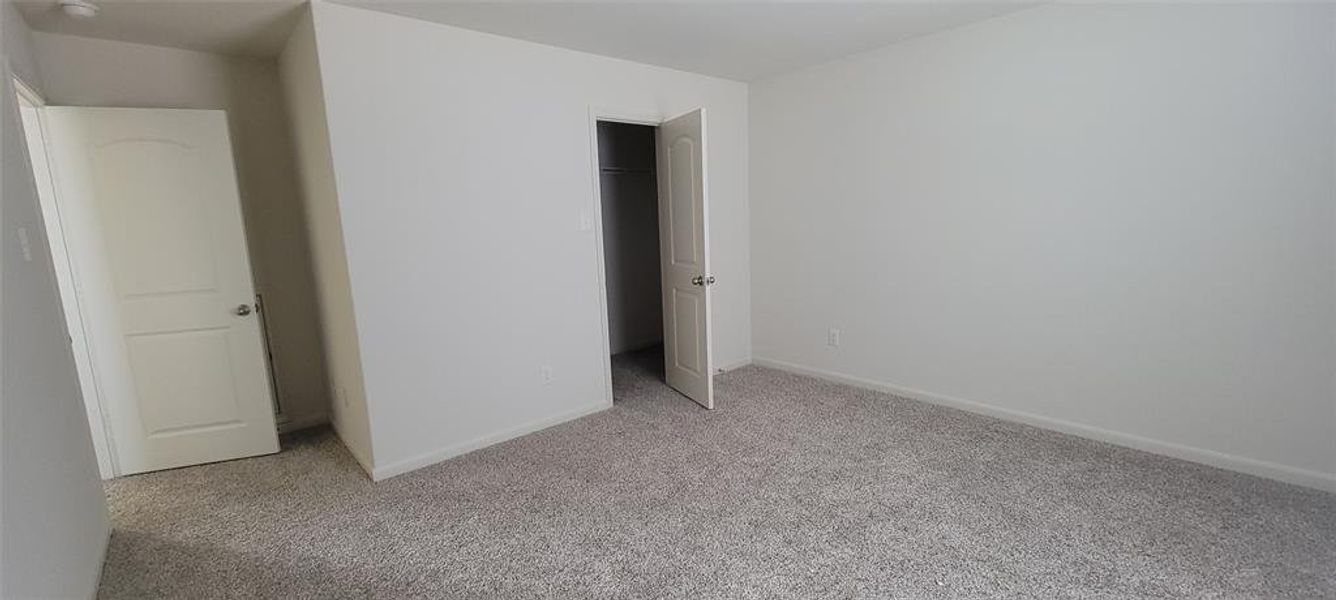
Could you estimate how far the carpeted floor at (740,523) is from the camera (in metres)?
1.84

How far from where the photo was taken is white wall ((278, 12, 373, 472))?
2488 mm

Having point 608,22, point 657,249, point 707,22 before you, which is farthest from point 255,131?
Answer: point 657,249

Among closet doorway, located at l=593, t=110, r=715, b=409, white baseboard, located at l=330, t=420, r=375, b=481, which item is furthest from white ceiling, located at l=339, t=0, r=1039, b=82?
white baseboard, located at l=330, t=420, r=375, b=481

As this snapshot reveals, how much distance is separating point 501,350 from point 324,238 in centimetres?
109

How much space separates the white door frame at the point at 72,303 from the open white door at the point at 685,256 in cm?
311

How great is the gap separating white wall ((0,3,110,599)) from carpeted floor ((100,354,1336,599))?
0.31 meters

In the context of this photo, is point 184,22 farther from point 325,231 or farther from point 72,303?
point 72,303

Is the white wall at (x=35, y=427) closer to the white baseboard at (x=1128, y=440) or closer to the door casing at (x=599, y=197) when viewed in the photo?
the door casing at (x=599, y=197)

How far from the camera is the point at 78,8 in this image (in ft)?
7.22

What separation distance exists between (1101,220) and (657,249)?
350cm

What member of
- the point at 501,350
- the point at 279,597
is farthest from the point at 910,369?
the point at 279,597

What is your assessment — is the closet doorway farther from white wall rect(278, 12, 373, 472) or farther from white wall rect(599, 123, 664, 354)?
white wall rect(278, 12, 373, 472)

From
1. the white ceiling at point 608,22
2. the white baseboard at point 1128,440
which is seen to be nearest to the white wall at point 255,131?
the white ceiling at point 608,22

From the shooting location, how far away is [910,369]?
3.53 m
